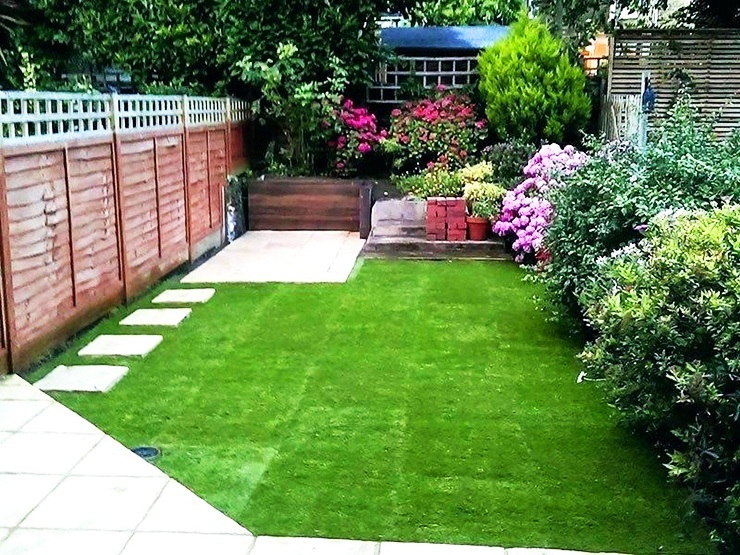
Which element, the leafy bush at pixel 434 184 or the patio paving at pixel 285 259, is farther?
the leafy bush at pixel 434 184

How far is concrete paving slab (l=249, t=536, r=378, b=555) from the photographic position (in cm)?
322

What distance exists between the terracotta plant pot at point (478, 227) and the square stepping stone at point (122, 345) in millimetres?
4570

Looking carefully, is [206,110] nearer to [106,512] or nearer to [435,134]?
[435,134]

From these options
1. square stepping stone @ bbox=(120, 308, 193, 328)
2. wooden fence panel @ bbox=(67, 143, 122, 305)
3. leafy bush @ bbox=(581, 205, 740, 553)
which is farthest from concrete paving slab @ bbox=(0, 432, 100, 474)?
leafy bush @ bbox=(581, 205, 740, 553)

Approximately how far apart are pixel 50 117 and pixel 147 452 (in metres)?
2.78

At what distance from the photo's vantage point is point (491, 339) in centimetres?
627

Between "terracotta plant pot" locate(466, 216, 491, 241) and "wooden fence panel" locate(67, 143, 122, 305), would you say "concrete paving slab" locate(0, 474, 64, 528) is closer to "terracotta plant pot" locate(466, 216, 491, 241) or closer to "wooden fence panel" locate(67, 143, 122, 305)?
"wooden fence panel" locate(67, 143, 122, 305)

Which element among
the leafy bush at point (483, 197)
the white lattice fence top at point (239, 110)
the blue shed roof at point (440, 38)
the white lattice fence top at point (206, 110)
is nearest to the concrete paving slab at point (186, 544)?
the white lattice fence top at point (206, 110)

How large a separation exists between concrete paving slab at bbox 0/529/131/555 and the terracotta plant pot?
700cm

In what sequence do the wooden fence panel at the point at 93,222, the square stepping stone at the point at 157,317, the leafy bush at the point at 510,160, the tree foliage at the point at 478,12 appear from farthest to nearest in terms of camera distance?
1. the tree foliage at the point at 478,12
2. the leafy bush at the point at 510,160
3. the square stepping stone at the point at 157,317
4. the wooden fence panel at the point at 93,222

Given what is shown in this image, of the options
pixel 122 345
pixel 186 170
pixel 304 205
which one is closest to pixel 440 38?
pixel 304 205

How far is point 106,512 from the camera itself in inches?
139

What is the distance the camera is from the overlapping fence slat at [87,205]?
17.7 ft

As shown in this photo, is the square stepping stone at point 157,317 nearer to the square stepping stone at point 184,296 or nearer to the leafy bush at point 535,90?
the square stepping stone at point 184,296
